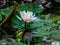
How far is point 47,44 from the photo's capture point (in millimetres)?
1380

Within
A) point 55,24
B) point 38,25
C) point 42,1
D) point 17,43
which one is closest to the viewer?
point 17,43

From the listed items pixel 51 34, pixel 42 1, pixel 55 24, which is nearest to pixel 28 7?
pixel 55 24

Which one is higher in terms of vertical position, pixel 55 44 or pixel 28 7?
pixel 28 7

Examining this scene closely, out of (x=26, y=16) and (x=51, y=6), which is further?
(x=51, y=6)

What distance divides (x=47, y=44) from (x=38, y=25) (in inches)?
4.4

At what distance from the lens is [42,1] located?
7.11 ft

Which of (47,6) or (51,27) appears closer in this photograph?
(51,27)

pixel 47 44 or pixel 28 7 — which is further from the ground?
pixel 28 7

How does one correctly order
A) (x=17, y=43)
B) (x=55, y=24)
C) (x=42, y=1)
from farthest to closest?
1. (x=42, y=1)
2. (x=55, y=24)
3. (x=17, y=43)

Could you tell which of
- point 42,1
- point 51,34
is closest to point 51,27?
point 51,34

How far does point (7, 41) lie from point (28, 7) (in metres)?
0.41

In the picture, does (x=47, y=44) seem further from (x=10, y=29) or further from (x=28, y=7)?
(x=28, y=7)

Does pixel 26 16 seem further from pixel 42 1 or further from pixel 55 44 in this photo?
pixel 42 1

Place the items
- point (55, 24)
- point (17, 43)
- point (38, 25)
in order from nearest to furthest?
point (17, 43) < point (38, 25) < point (55, 24)
